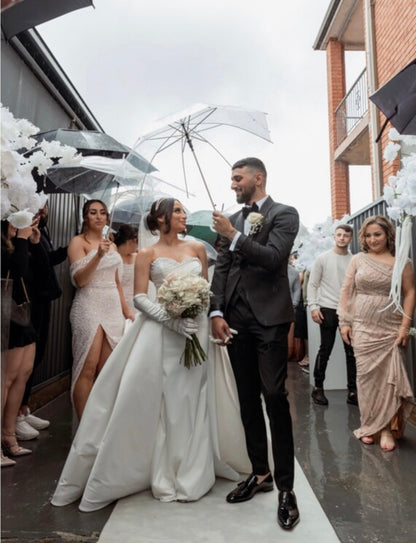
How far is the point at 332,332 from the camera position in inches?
205

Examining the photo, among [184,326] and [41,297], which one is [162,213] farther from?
[41,297]

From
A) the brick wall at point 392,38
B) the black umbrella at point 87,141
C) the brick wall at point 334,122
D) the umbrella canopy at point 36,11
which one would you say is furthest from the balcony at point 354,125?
the umbrella canopy at point 36,11

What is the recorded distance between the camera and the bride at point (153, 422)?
8.52ft

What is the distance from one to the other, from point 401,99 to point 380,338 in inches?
76.2

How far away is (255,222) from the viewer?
8.26 ft

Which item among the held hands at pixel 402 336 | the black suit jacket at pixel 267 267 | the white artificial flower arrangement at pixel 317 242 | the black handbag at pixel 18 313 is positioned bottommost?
the held hands at pixel 402 336

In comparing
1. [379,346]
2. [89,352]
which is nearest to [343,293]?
[379,346]

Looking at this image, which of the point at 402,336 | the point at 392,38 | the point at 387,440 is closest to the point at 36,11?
the point at 402,336

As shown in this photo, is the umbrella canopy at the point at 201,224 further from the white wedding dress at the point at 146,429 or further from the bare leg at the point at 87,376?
the white wedding dress at the point at 146,429

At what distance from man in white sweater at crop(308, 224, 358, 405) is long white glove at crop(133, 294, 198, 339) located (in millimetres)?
2793

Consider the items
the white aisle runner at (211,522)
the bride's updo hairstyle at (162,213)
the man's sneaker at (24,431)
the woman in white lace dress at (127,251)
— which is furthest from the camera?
the woman in white lace dress at (127,251)

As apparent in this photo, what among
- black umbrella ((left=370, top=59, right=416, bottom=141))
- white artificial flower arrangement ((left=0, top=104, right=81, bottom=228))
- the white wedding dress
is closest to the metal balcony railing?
black umbrella ((left=370, top=59, right=416, bottom=141))

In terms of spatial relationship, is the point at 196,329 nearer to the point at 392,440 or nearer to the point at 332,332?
the point at 392,440

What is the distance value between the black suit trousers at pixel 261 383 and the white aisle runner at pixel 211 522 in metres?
0.20
